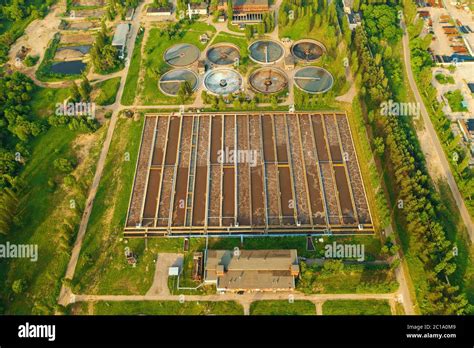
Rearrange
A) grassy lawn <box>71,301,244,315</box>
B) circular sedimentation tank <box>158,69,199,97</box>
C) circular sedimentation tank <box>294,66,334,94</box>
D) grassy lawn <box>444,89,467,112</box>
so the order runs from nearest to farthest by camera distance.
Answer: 1. grassy lawn <box>71,301,244,315</box>
2. grassy lawn <box>444,89,467,112</box>
3. circular sedimentation tank <box>294,66,334,94</box>
4. circular sedimentation tank <box>158,69,199,97</box>

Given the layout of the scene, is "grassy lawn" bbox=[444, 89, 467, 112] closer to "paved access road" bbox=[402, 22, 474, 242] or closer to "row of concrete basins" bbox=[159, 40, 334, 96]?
"paved access road" bbox=[402, 22, 474, 242]

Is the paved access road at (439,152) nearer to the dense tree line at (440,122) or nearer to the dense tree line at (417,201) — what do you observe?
the dense tree line at (440,122)

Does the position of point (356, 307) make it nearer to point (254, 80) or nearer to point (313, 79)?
point (313, 79)

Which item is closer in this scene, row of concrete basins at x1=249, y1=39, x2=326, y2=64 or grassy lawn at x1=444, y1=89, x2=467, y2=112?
grassy lawn at x1=444, y1=89, x2=467, y2=112

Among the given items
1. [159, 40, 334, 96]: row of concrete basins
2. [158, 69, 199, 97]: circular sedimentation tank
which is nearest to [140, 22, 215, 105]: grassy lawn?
[158, 69, 199, 97]: circular sedimentation tank

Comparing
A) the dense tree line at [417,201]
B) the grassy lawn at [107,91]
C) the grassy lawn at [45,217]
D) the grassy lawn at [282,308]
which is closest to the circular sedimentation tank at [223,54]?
the grassy lawn at [107,91]

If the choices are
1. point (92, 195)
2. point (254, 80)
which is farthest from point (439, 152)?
point (92, 195)

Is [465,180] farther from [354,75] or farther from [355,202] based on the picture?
[354,75]
